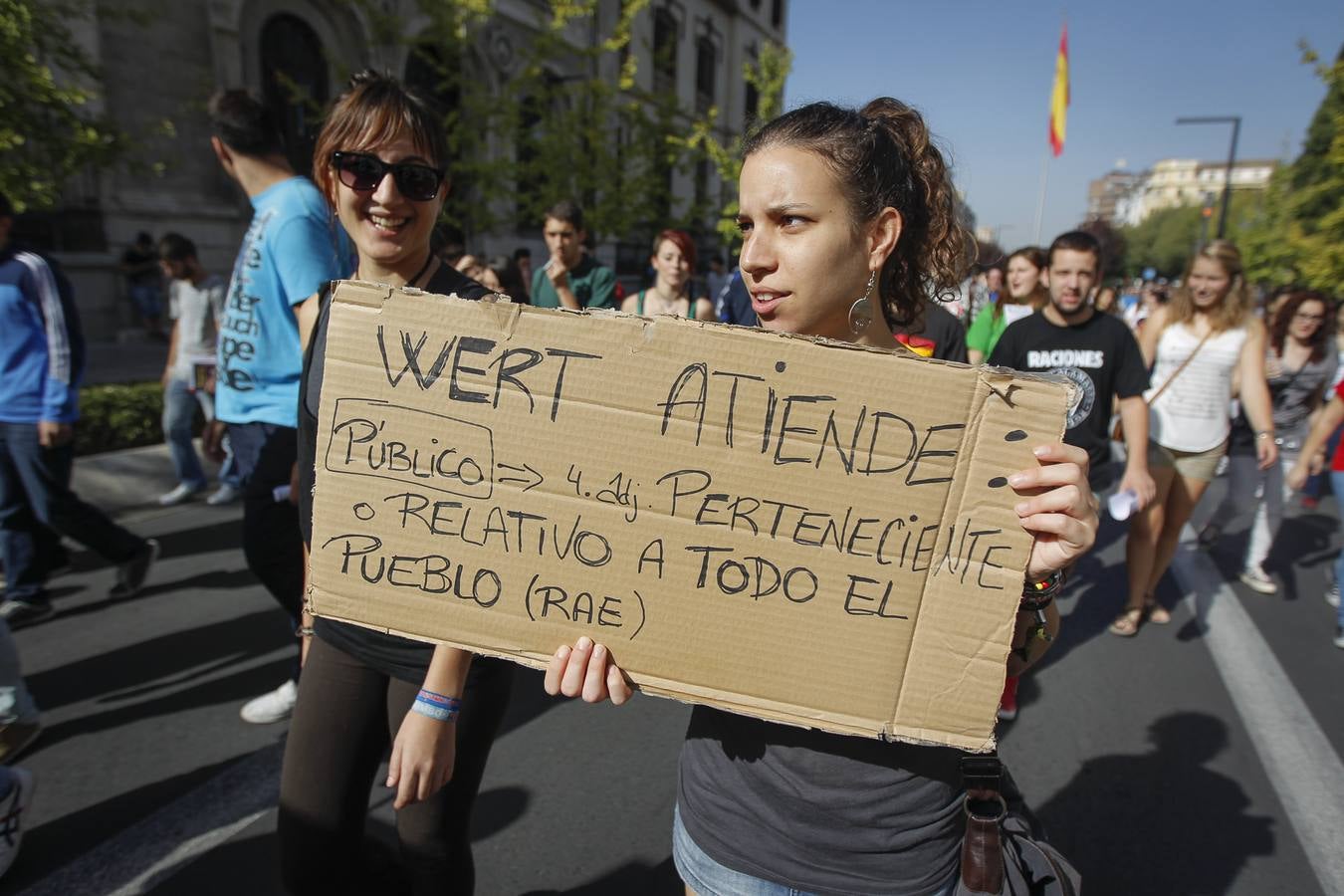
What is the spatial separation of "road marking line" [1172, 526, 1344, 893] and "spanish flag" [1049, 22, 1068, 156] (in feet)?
63.6

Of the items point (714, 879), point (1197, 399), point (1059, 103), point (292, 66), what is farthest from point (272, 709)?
point (1059, 103)

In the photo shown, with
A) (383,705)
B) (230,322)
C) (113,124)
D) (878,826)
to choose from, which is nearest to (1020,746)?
(878,826)

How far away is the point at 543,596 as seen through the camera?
4.07 ft

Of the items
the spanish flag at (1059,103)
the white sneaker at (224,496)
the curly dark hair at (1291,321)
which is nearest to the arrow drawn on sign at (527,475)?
the white sneaker at (224,496)

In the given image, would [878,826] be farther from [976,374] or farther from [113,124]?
[113,124]

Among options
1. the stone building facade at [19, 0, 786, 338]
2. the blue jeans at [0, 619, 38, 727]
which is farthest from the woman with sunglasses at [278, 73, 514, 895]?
the stone building facade at [19, 0, 786, 338]

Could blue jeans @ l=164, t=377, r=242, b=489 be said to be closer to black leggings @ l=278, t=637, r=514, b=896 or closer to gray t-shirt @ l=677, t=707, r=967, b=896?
black leggings @ l=278, t=637, r=514, b=896

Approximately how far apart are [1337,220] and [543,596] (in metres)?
9.94

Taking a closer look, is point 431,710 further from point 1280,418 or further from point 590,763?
point 1280,418

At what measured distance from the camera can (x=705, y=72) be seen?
27469 mm

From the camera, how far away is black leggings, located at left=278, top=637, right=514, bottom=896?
160cm

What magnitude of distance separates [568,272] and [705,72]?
25692 millimetres

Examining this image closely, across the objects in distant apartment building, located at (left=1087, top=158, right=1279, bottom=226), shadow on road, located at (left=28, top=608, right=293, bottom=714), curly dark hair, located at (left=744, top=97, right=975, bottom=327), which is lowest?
shadow on road, located at (left=28, top=608, right=293, bottom=714)

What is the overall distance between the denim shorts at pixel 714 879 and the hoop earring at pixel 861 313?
926 mm
